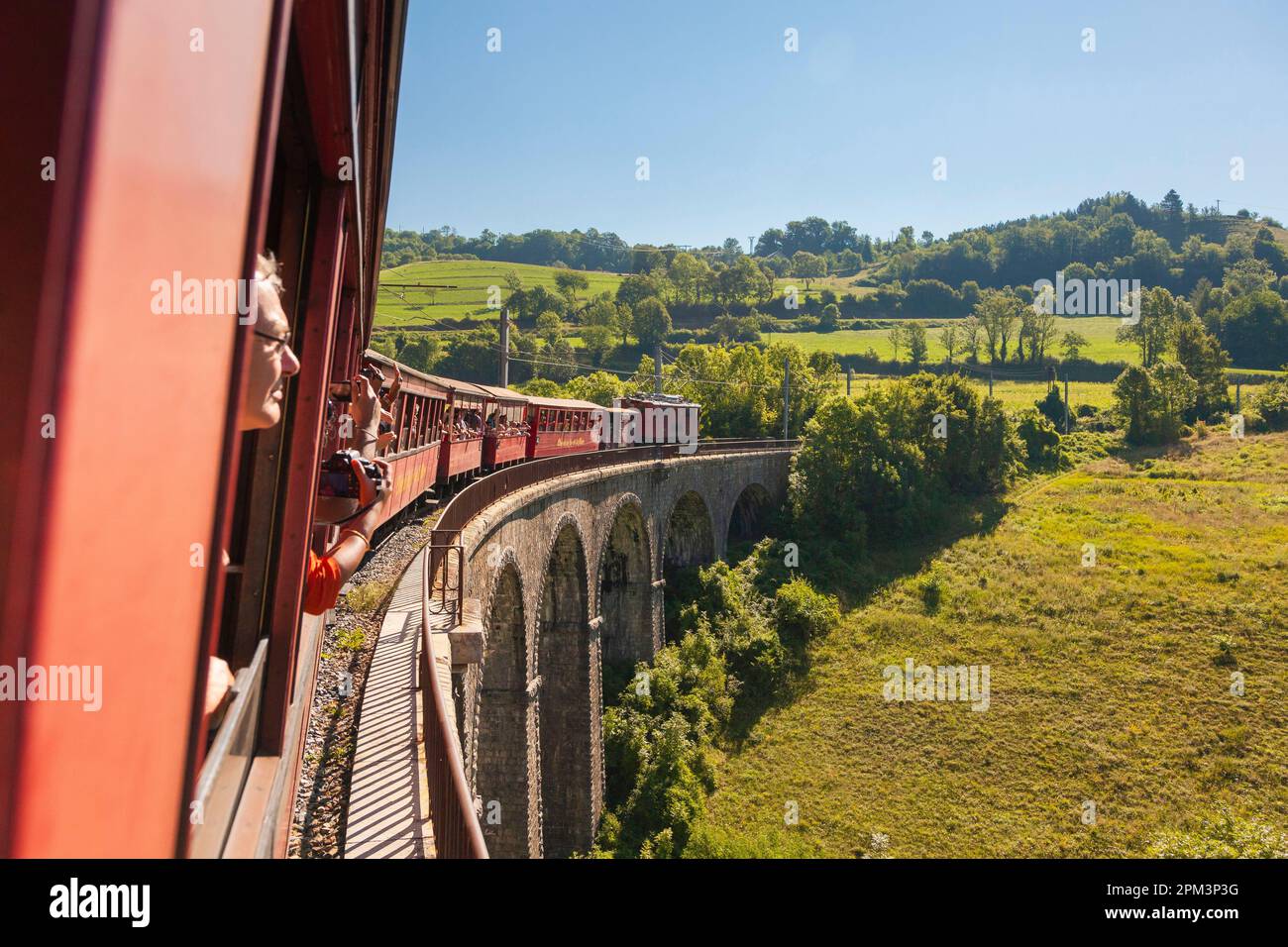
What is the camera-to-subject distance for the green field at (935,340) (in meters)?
70.7

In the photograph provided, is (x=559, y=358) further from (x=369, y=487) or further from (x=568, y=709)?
(x=369, y=487)

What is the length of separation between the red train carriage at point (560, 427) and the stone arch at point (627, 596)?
10.6ft

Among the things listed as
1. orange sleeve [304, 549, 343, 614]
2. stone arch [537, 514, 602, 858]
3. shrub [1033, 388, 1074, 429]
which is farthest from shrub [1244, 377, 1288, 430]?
orange sleeve [304, 549, 343, 614]

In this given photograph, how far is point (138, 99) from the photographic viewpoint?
27.1 inches

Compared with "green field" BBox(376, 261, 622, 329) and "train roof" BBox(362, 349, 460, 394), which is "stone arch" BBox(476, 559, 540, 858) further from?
"green field" BBox(376, 261, 622, 329)

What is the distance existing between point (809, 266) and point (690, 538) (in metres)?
119

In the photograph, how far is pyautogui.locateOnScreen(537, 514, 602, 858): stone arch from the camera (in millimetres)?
18469

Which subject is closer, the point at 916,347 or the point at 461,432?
the point at 461,432

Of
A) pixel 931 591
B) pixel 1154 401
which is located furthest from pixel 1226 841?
pixel 1154 401

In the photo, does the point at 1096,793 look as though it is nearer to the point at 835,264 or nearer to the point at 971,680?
the point at 971,680

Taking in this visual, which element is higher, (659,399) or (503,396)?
(659,399)

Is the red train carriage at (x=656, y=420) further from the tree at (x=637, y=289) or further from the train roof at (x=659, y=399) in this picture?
the tree at (x=637, y=289)

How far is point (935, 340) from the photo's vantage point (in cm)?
8400

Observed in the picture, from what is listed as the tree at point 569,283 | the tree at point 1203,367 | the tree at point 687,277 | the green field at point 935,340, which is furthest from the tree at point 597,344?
the tree at point 1203,367
